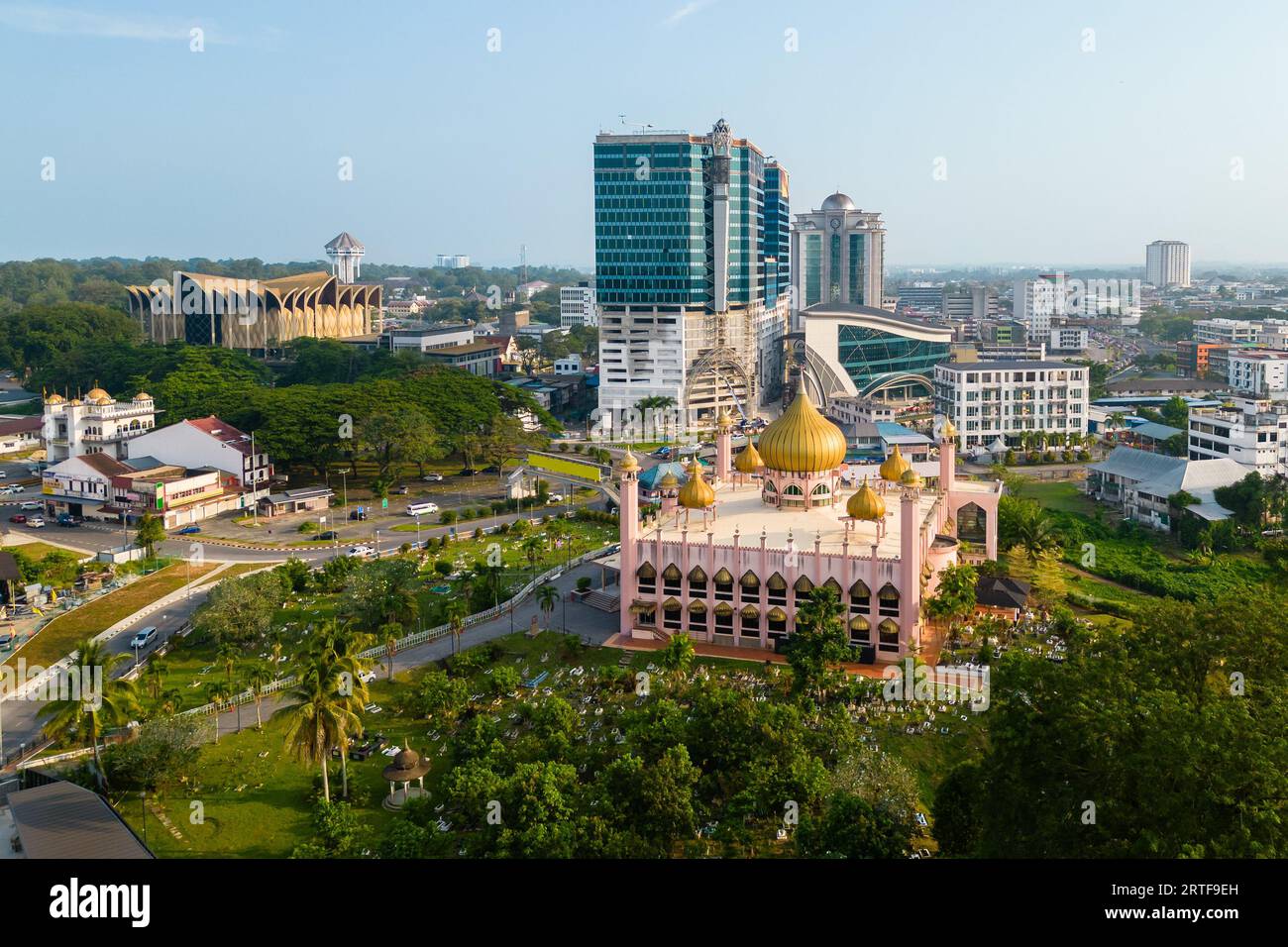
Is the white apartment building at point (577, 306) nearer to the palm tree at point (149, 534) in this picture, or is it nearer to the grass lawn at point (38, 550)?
the grass lawn at point (38, 550)

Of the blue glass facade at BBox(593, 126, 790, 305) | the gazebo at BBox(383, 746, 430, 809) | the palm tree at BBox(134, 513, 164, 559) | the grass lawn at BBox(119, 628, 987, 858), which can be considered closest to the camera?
the grass lawn at BBox(119, 628, 987, 858)

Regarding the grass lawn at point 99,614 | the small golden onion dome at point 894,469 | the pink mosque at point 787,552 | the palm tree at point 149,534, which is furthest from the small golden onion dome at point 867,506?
the palm tree at point 149,534

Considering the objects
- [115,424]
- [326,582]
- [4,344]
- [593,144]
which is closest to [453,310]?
[4,344]

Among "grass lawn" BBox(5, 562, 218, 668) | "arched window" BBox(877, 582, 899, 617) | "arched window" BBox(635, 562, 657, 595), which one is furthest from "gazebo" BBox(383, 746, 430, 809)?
"grass lawn" BBox(5, 562, 218, 668)

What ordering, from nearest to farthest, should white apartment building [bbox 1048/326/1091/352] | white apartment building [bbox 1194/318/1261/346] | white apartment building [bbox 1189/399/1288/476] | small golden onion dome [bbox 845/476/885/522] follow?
small golden onion dome [bbox 845/476/885/522] < white apartment building [bbox 1189/399/1288/476] < white apartment building [bbox 1194/318/1261/346] < white apartment building [bbox 1048/326/1091/352]

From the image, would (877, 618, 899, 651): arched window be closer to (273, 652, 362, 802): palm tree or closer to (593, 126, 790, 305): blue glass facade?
(273, 652, 362, 802): palm tree

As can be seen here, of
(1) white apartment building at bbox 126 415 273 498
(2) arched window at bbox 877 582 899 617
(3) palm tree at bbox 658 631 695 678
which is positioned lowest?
(3) palm tree at bbox 658 631 695 678
